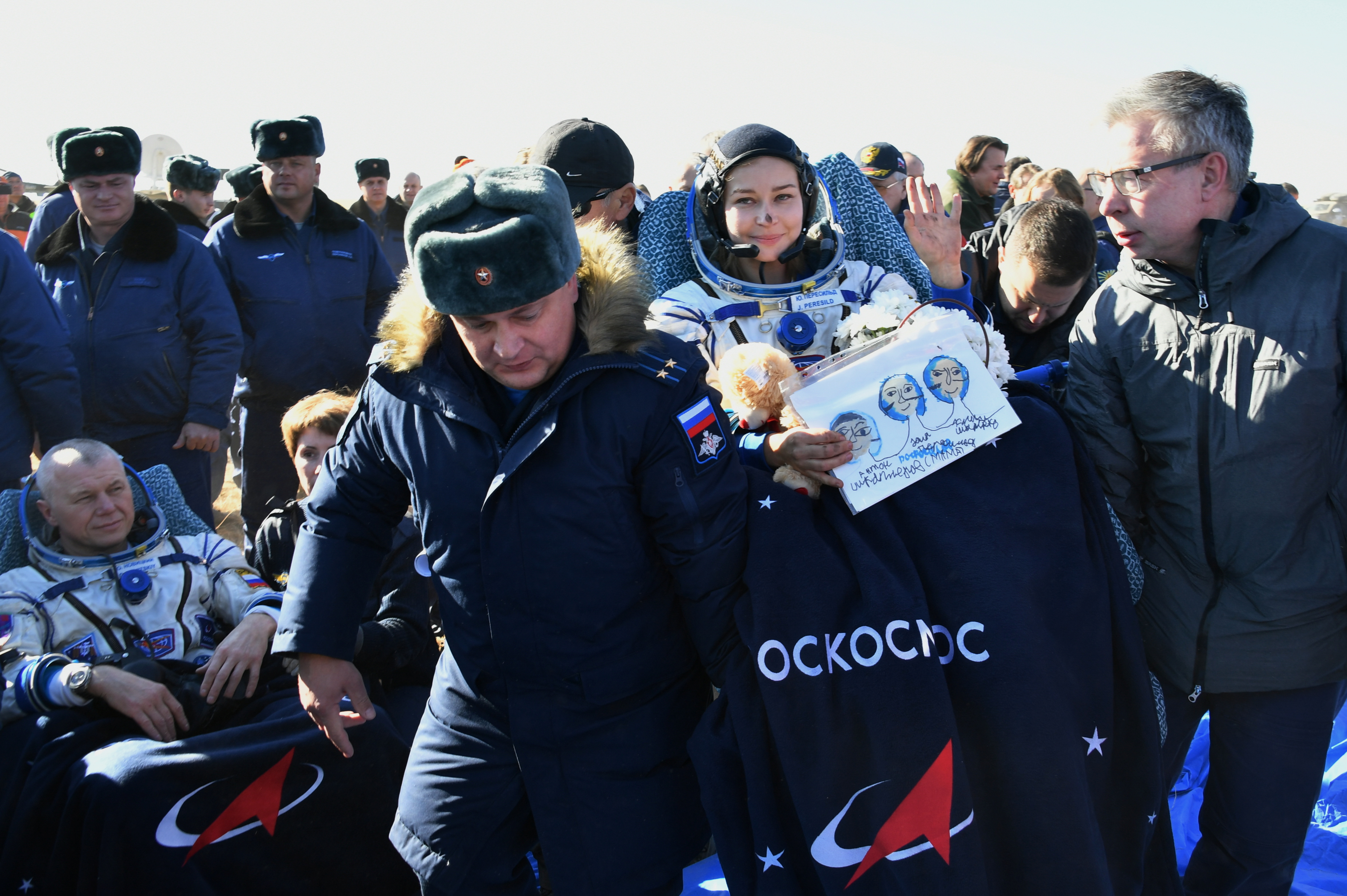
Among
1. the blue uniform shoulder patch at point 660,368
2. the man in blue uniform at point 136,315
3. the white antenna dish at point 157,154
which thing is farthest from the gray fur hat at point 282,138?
the white antenna dish at point 157,154

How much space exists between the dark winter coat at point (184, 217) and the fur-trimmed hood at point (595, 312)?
4.88 m

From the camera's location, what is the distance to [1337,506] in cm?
213

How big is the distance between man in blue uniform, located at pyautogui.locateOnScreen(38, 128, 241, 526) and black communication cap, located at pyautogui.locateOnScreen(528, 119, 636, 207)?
7.14 ft

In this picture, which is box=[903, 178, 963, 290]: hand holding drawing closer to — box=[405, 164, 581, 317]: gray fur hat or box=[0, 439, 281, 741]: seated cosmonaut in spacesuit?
box=[405, 164, 581, 317]: gray fur hat

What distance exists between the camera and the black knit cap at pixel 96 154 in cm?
452

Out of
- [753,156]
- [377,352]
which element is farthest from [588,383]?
[753,156]

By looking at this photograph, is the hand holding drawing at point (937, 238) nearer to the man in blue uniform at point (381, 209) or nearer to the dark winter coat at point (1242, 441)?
the dark winter coat at point (1242, 441)

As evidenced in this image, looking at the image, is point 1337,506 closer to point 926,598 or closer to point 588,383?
point 926,598

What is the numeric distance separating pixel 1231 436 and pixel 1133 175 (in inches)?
24.8

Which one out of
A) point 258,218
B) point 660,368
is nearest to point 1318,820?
point 660,368

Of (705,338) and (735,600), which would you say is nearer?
(735,600)

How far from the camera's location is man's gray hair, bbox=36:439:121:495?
307cm

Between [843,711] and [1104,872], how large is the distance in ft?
1.96

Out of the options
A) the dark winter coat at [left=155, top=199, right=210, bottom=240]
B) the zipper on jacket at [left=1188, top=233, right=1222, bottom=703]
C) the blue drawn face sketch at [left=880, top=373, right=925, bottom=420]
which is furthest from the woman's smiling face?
the dark winter coat at [left=155, top=199, right=210, bottom=240]
